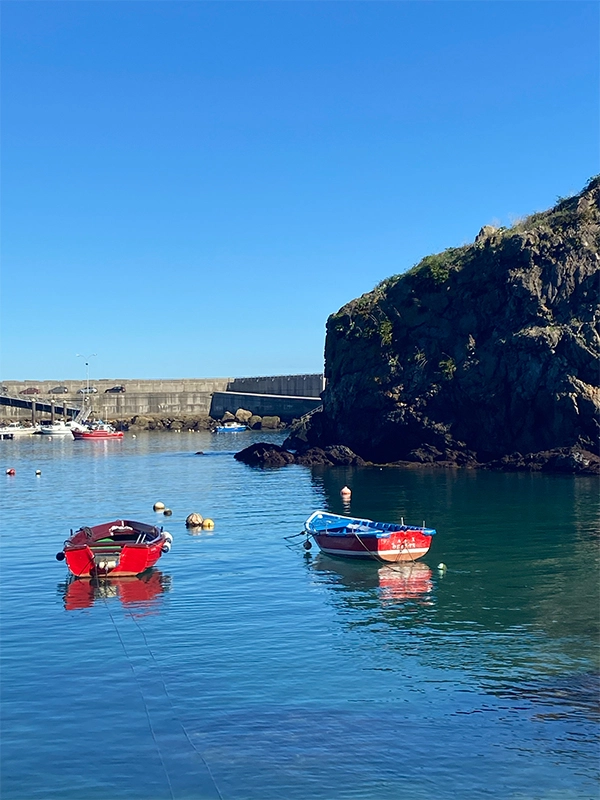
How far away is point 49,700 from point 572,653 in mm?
14927

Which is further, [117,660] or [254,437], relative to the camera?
[254,437]

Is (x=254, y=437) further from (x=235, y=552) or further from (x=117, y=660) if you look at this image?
(x=117, y=660)

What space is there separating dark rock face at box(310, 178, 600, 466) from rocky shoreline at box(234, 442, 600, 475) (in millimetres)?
1125

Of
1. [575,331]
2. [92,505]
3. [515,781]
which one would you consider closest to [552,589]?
[515,781]

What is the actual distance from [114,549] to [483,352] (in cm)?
5208

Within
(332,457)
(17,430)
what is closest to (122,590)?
(332,457)

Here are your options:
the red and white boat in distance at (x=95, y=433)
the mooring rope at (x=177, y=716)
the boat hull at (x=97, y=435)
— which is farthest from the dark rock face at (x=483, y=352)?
the red and white boat in distance at (x=95, y=433)

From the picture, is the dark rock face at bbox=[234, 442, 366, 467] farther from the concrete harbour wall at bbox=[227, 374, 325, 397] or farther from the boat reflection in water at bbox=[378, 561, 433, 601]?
the concrete harbour wall at bbox=[227, 374, 325, 397]

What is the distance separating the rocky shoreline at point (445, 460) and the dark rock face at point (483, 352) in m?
1.12

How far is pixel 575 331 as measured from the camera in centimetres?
7638

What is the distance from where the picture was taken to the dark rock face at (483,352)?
76.6 meters

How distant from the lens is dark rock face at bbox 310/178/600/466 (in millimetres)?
76562

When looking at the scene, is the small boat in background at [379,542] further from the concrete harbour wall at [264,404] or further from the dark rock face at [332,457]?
the concrete harbour wall at [264,404]

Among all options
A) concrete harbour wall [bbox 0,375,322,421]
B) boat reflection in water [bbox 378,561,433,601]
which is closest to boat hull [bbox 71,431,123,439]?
concrete harbour wall [bbox 0,375,322,421]
